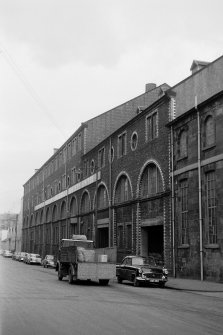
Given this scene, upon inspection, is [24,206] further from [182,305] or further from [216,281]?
[182,305]

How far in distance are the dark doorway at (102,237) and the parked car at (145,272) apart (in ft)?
64.0

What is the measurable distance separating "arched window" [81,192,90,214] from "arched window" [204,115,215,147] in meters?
25.1

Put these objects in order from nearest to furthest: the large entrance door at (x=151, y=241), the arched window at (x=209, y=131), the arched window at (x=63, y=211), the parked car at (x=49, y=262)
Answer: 1. the arched window at (x=209, y=131)
2. the large entrance door at (x=151, y=241)
3. the parked car at (x=49, y=262)
4. the arched window at (x=63, y=211)

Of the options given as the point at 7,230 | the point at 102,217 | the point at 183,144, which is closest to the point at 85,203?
the point at 102,217

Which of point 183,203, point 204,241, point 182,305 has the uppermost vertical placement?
point 183,203

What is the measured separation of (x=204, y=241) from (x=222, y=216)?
2350 millimetres

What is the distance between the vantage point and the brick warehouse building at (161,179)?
25.8m

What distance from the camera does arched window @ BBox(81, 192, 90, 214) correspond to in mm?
49784

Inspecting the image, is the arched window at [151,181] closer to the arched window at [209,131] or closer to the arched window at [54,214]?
the arched window at [209,131]

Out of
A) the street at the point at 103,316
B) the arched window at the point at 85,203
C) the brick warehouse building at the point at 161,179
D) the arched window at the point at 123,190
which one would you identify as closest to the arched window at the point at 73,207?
the brick warehouse building at the point at 161,179

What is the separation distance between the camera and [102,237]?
148 ft

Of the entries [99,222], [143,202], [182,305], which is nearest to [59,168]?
[99,222]

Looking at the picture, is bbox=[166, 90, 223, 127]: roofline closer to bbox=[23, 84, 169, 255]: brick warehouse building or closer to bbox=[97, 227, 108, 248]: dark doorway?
bbox=[23, 84, 169, 255]: brick warehouse building

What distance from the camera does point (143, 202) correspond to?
3453 cm
